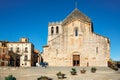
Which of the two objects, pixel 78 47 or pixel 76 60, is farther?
pixel 76 60

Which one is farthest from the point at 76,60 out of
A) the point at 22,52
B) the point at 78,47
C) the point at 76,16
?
the point at 22,52

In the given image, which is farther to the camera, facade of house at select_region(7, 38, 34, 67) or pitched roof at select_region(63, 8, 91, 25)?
facade of house at select_region(7, 38, 34, 67)

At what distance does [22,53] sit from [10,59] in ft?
24.1

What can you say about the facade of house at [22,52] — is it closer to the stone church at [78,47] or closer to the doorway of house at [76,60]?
the stone church at [78,47]

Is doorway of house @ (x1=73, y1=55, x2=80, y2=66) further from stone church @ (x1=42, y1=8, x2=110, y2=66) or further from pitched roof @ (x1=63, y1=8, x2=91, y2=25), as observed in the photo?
pitched roof @ (x1=63, y1=8, x2=91, y2=25)

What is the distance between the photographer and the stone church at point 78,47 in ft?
201

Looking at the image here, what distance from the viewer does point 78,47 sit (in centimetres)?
6234

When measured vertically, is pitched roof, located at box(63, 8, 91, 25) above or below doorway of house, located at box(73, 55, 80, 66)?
above

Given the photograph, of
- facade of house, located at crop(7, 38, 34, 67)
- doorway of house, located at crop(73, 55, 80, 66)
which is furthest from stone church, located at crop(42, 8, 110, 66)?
facade of house, located at crop(7, 38, 34, 67)

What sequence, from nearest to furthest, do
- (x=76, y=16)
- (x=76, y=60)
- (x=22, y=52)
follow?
1. (x=76, y=60)
2. (x=76, y=16)
3. (x=22, y=52)

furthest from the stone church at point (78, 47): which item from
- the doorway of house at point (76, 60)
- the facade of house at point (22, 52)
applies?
the facade of house at point (22, 52)

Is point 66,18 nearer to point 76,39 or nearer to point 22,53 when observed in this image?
point 76,39

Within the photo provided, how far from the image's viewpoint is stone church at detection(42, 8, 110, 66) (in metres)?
61.2

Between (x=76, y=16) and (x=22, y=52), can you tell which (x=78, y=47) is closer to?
(x=76, y=16)
